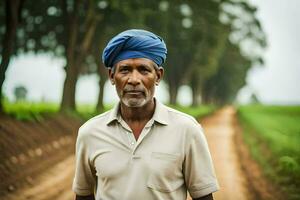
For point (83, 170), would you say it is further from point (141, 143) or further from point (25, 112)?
point (25, 112)

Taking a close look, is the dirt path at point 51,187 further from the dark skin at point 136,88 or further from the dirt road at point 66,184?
the dark skin at point 136,88

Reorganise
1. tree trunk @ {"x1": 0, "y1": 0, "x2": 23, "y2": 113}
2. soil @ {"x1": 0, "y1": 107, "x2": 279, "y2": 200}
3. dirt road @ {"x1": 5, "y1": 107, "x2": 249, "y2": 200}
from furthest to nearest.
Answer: tree trunk @ {"x1": 0, "y1": 0, "x2": 23, "y2": 113}, soil @ {"x1": 0, "y1": 107, "x2": 279, "y2": 200}, dirt road @ {"x1": 5, "y1": 107, "x2": 249, "y2": 200}

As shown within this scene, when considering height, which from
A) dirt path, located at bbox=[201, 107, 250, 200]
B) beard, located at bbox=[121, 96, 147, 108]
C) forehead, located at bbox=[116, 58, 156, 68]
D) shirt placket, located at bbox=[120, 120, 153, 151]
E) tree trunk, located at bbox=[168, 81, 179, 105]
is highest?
forehead, located at bbox=[116, 58, 156, 68]

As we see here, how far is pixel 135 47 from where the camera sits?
9.18ft

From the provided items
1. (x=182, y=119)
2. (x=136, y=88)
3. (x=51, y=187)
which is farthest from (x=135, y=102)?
(x=51, y=187)

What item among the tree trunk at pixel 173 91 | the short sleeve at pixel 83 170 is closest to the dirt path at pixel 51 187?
the short sleeve at pixel 83 170

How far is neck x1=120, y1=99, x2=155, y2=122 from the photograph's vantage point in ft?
9.71

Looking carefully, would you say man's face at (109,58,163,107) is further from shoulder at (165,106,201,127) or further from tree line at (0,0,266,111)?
tree line at (0,0,266,111)

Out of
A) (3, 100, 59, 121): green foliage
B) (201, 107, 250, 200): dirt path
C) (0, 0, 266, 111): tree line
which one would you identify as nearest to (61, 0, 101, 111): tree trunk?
(0, 0, 266, 111): tree line

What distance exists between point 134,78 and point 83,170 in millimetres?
678

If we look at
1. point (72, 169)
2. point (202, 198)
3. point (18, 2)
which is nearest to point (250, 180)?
point (72, 169)

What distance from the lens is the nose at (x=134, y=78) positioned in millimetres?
2876

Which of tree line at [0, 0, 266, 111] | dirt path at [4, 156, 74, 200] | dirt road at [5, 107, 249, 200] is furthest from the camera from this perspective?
tree line at [0, 0, 266, 111]

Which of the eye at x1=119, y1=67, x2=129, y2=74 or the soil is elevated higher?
the eye at x1=119, y1=67, x2=129, y2=74
